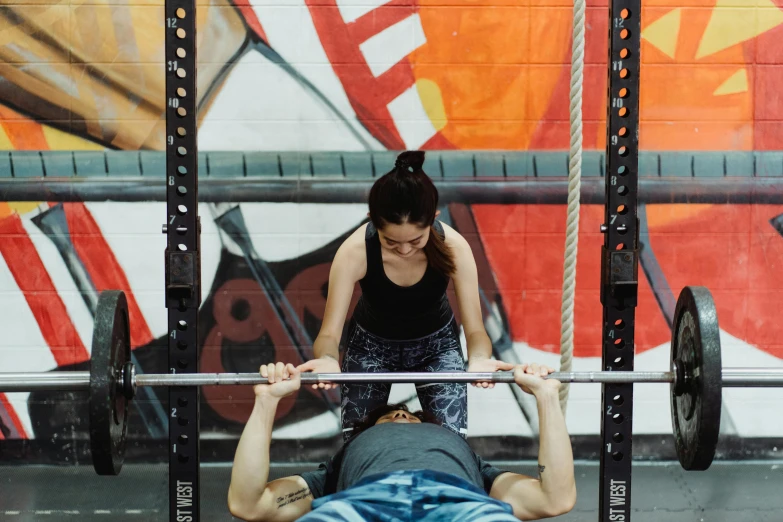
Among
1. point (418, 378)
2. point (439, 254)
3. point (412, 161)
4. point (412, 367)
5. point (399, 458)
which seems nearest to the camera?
point (399, 458)

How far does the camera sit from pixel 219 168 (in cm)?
358

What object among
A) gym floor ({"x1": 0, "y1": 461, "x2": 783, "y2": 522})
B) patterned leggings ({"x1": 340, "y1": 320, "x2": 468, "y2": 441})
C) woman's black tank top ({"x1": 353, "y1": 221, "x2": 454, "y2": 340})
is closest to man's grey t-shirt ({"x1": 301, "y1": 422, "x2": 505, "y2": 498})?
patterned leggings ({"x1": 340, "y1": 320, "x2": 468, "y2": 441})

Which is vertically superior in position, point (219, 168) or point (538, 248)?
point (219, 168)

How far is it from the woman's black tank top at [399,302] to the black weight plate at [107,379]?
0.71 meters

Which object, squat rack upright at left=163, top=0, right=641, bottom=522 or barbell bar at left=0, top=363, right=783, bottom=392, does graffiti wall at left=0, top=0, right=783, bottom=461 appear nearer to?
squat rack upright at left=163, top=0, right=641, bottom=522

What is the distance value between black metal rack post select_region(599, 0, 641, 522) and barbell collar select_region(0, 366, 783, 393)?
0.14m

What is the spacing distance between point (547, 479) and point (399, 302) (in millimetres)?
696

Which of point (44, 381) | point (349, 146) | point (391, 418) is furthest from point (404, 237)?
point (349, 146)

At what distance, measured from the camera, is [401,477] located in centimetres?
173

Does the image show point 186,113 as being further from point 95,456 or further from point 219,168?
point 219,168

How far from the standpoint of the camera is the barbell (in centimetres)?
188

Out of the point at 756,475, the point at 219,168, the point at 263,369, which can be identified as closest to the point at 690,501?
the point at 756,475

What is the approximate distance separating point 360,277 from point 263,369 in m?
0.45

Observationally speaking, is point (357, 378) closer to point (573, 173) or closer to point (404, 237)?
point (404, 237)
